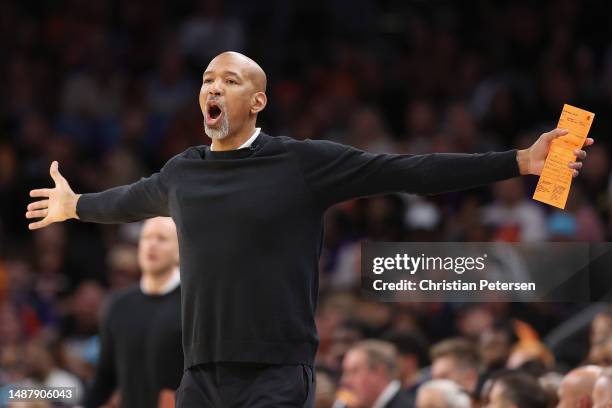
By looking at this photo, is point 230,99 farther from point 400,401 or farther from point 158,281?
point 400,401

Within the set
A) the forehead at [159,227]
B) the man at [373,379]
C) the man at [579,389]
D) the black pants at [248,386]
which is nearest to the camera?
the black pants at [248,386]

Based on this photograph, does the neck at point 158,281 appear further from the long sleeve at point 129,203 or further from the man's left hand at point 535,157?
the man's left hand at point 535,157

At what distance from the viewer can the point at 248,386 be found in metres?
4.11

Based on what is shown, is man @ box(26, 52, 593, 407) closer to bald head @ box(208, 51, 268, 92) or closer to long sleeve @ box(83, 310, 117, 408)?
bald head @ box(208, 51, 268, 92)

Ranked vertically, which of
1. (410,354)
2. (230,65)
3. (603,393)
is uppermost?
(230,65)

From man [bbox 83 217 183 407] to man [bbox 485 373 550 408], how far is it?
4.90 ft

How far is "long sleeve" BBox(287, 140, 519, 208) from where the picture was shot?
412 cm

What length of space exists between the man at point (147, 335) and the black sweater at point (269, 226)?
1.70 metres

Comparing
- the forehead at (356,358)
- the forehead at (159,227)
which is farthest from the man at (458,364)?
the forehead at (159,227)

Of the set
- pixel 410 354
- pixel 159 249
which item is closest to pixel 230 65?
pixel 159 249

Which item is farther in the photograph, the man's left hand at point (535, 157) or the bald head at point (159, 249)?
→ the bald head at point (159, 249)

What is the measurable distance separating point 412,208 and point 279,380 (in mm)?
5681

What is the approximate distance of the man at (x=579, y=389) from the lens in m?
5.20

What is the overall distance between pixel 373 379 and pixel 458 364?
1.56ft
